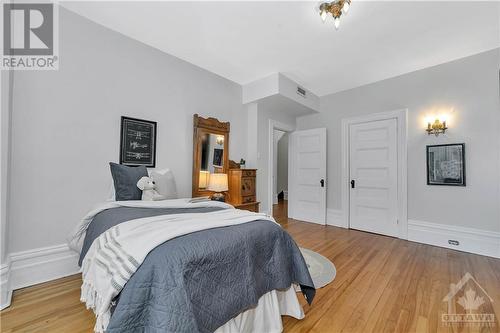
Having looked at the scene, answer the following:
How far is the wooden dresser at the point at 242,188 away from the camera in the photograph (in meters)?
3.43

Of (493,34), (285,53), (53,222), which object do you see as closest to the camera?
(53,222)

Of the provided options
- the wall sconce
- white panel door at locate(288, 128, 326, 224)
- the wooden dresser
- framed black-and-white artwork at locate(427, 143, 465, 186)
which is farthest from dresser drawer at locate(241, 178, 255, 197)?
the wall sconce

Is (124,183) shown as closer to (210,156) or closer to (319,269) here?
(210,156)

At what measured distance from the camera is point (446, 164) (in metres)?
3.15

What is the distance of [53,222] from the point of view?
82.6 inches

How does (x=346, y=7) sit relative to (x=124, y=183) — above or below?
above

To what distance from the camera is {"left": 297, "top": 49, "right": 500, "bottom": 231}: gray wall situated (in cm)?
284

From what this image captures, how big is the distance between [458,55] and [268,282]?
4041 mm

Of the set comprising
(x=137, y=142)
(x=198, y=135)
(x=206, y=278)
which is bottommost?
(x=206, y=278)

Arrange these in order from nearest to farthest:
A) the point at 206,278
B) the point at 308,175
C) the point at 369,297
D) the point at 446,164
Result: 1. the point at 206,278
2. the point at 369,297
3. the point at 446,164
4. the point at 308,175

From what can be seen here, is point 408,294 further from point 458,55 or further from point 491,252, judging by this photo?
point 458,55

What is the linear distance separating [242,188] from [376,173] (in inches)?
96.6

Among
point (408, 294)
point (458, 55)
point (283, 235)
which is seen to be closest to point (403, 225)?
point (408, 294)

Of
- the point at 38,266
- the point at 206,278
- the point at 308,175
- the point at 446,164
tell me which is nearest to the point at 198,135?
the point at 38,266
